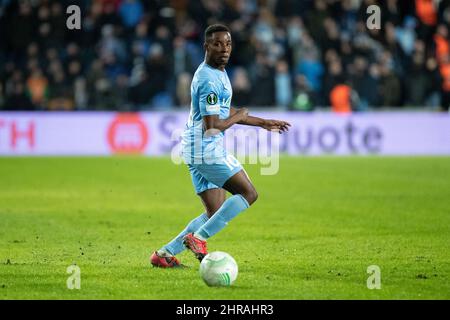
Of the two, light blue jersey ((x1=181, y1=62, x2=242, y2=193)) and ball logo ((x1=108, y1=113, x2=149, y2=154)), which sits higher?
light blue jersey ((x1=181, y1=62, x2=242, y2=193))

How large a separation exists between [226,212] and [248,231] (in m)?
3.64

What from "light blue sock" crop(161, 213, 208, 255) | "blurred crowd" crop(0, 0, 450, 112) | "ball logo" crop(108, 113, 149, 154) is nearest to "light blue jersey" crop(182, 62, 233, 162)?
"light blue sock" crop(161, 213, 208, 255)

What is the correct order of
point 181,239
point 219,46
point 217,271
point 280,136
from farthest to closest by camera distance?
1. point 280,136
2. point 181,239
3. point 219,46
4. point 217,271

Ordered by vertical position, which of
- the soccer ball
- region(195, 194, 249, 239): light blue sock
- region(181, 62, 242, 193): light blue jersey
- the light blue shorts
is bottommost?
the soccer ball

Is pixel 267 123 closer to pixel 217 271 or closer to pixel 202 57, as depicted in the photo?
pixel 217 271

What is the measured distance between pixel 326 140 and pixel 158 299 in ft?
55.3

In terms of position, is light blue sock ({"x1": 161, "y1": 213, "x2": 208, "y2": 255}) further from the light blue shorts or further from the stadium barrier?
the stadium barrier

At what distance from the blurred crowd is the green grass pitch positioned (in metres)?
3.65

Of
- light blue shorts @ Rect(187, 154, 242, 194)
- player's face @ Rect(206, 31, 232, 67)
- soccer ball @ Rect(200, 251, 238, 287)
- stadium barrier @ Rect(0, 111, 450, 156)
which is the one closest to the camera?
soccer ball @ Rect(200, 251, 238, 287)

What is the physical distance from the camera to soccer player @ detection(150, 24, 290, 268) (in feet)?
28.9

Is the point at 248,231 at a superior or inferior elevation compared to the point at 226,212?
inferior

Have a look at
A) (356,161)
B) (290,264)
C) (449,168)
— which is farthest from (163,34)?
(290,264)

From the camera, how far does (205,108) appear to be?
879 cm

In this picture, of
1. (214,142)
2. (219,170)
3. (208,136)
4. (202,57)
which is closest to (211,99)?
(208,136)
